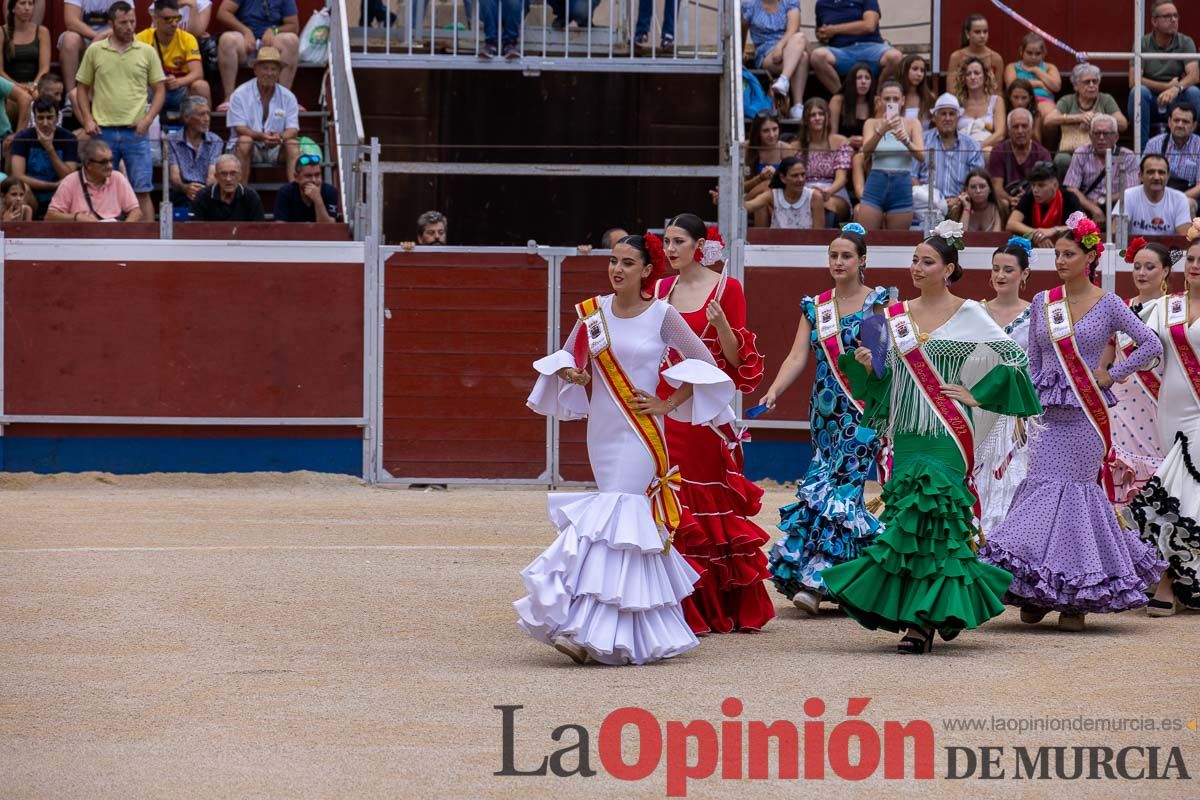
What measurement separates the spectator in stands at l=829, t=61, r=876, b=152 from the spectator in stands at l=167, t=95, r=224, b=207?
5.08 m

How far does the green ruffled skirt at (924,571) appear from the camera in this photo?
24.6 ft

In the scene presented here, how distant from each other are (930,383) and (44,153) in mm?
9150

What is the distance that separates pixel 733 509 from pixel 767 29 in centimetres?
951

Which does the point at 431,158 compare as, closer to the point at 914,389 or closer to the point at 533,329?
the point at 533,329

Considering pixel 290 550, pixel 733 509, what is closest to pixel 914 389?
pixel 733 509

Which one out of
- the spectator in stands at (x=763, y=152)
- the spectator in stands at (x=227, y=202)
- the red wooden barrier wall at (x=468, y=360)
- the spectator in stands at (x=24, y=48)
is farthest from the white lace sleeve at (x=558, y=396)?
the spectator in stands at (x=24, y=48)

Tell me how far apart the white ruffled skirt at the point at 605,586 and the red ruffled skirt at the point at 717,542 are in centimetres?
75

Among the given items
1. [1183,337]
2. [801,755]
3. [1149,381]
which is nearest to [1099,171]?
[1149,381]

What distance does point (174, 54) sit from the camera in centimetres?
1611

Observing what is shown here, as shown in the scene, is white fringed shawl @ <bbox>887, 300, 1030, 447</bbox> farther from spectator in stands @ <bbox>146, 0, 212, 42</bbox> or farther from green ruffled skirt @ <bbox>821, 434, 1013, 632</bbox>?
spectator in stands @ <bbox>146, 0, 212, 42</bbox>

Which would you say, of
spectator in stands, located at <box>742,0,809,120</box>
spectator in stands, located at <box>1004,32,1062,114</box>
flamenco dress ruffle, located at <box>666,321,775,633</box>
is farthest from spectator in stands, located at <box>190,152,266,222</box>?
flamenco dress ruffle, located at <box>666,321,775,633</box>

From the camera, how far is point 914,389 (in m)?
7.75

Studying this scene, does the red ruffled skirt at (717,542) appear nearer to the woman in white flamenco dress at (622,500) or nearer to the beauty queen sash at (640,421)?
the woman in white flamenco dress at (622,500)

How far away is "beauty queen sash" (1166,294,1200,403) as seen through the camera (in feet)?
30.1
